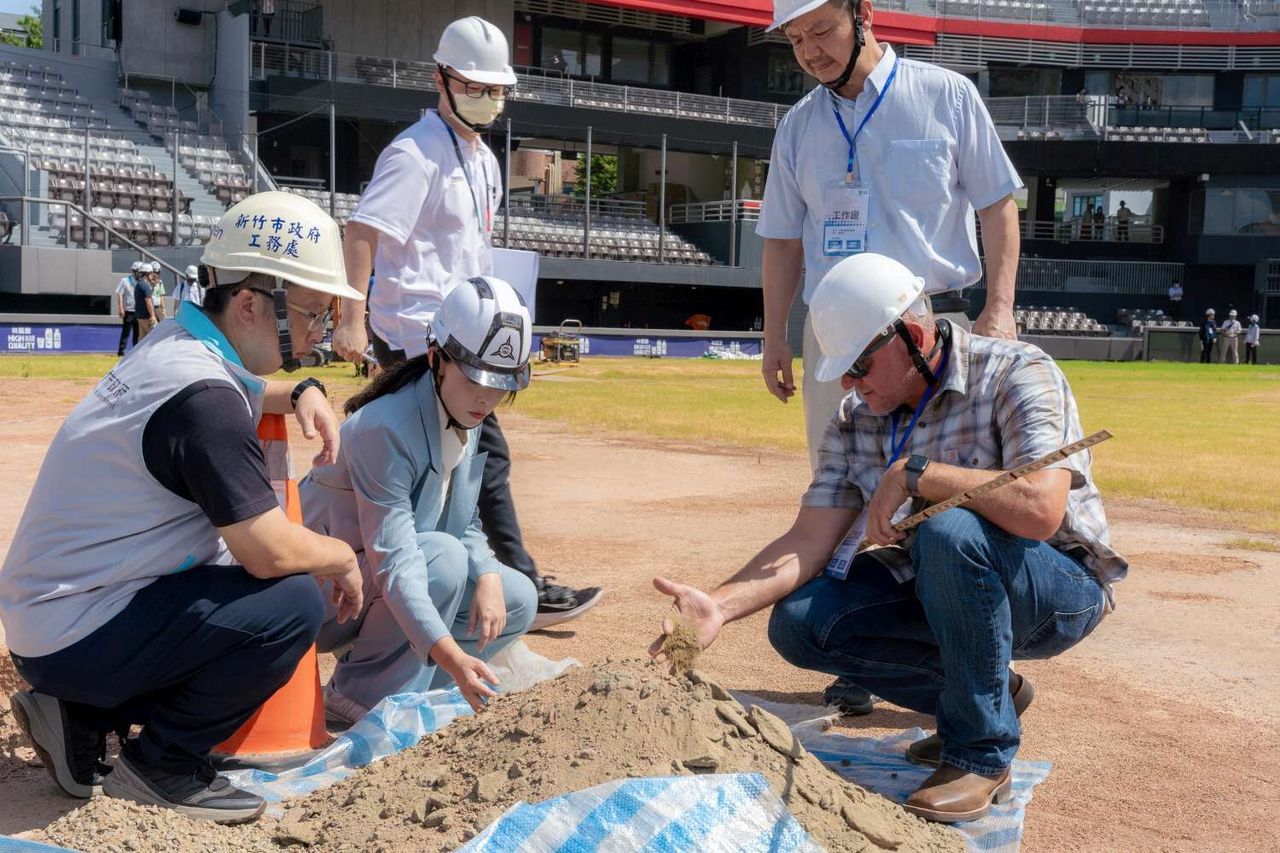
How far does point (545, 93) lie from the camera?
38.8m

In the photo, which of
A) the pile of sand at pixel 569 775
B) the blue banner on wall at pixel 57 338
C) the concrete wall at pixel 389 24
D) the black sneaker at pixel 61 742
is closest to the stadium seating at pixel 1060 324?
the concrete wall at pixel 389 24

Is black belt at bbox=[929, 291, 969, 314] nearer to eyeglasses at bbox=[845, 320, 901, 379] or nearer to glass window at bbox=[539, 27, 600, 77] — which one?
eyeglasses at bbox=[845, 320, 901, 379]

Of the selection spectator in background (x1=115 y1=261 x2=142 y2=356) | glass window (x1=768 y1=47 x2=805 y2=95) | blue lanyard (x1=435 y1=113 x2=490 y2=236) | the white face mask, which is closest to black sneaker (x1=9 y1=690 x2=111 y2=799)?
blue lanyard (x1=435 y1=113 x2=490 y2=236)

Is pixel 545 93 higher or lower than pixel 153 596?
higher

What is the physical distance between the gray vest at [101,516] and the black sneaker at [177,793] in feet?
1.22

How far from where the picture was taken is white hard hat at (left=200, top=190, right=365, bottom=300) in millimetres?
3301

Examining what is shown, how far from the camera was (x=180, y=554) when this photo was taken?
315 centimetres

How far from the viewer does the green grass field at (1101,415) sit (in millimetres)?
10609

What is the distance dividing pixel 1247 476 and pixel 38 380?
14630 mm

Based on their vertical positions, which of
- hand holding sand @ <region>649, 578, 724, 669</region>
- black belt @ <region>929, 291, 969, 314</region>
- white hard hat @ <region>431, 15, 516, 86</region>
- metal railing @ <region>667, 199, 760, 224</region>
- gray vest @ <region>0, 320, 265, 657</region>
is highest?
metal railing @ <region>667, 199, 760, 224</region>

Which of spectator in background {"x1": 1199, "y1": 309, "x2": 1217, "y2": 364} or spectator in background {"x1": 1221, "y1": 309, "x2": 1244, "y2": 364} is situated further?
spectator in background {"x1": 1199, "y1": 309, "x2": 1217, "y2": 364}

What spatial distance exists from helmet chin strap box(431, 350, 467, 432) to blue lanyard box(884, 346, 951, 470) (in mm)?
1263

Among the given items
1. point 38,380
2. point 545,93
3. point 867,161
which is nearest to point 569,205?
point 545,93

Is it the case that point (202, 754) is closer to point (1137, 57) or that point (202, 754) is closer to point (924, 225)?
point (924, 225)
